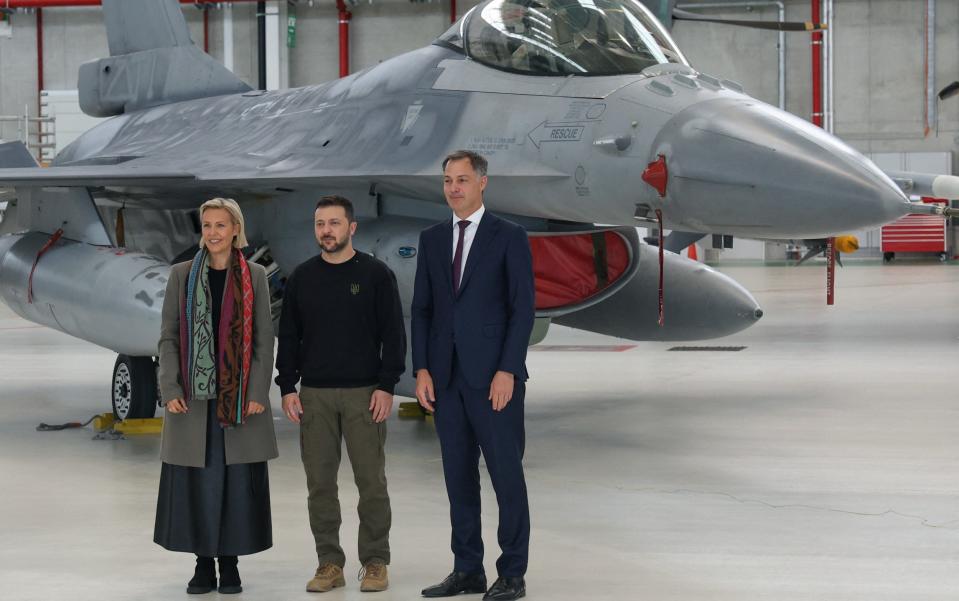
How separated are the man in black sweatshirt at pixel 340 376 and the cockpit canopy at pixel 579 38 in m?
3.15

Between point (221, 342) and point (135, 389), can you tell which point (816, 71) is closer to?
point (135, 389)

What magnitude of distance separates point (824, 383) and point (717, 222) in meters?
4.44

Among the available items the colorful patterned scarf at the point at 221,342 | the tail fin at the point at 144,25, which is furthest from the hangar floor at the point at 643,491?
the tail fin at the point at 144,25

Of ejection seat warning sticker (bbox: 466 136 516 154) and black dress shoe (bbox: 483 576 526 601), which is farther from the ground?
ejection seat warning sticker (bbox: 466 136 516 154)

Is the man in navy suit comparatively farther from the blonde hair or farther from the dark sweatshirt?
the blonde hair

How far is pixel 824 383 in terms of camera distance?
421 inches

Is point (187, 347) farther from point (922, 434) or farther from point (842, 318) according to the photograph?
point (842, 318)

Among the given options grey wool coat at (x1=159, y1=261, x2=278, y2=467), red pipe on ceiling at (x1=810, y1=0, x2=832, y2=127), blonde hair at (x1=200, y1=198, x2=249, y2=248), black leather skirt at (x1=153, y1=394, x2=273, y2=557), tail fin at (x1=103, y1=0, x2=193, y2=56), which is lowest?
black leather skirt at (x1=153, y1=394, x2=273, y2=557)

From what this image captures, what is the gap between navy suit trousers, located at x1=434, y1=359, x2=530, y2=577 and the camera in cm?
449

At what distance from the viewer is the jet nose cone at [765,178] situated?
6.38 meters

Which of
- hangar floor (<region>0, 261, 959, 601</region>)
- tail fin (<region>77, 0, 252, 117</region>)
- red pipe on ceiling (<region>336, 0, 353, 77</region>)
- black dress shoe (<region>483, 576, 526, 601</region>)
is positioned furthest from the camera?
red pipe on ceiling (<region>336, 0, 353, 77</region>)

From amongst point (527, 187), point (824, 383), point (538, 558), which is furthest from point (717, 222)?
point (824, 383)

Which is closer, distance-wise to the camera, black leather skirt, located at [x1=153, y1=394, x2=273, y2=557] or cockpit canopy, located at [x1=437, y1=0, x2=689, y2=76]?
black leather skirt, located at [x1=153, y1=394, x2=273, y2=557]

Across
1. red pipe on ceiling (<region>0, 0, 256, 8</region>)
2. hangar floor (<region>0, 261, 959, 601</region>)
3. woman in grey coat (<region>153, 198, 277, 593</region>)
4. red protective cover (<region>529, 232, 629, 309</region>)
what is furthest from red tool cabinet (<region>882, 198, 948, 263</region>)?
woman in grey coat (<region>153, 198, 277, 593</region>)
